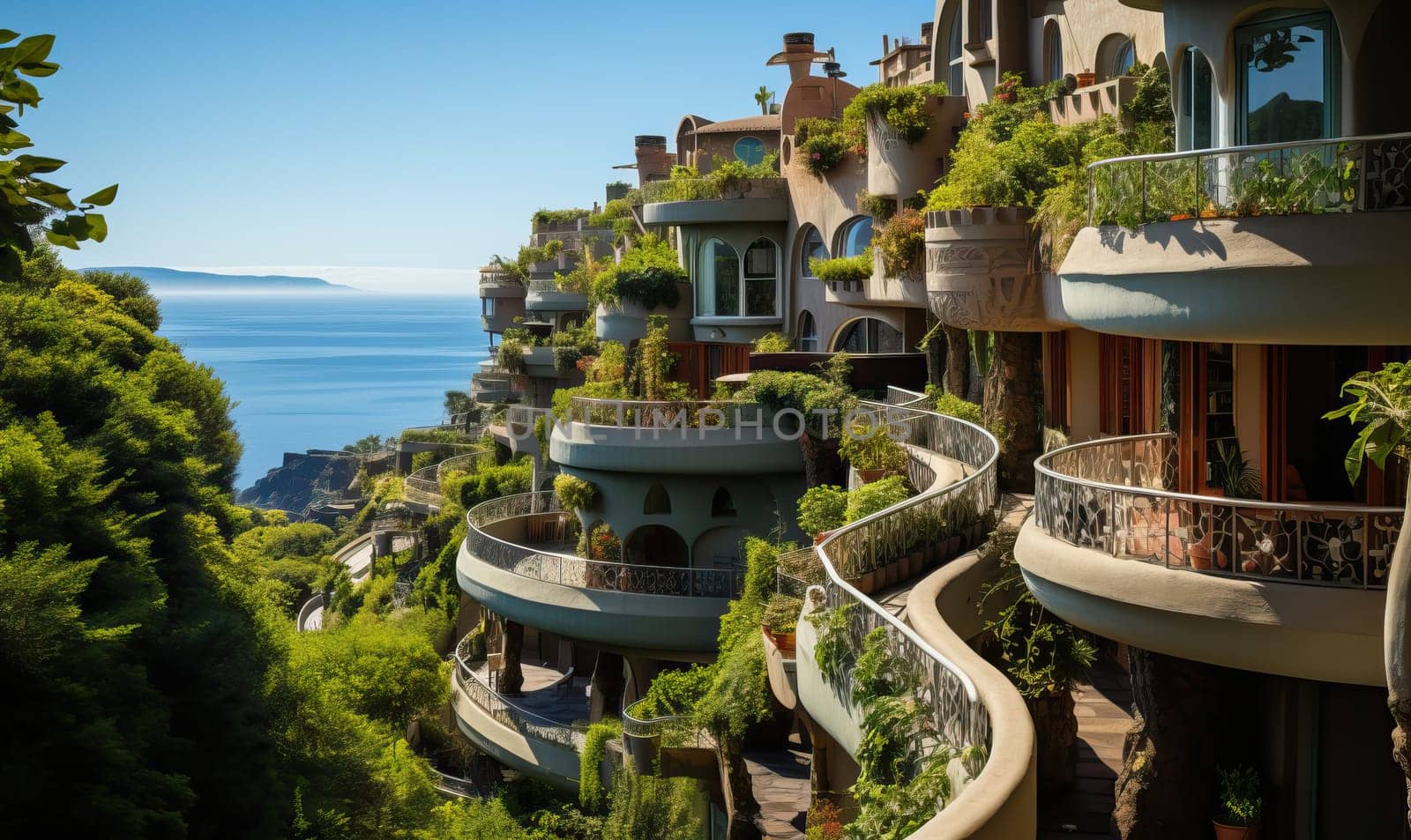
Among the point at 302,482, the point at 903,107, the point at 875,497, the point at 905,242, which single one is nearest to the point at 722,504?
the point at 905,242

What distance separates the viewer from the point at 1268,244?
1002 cm

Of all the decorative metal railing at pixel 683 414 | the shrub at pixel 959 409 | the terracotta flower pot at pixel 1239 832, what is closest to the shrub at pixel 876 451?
the shrub at pixel 959 409

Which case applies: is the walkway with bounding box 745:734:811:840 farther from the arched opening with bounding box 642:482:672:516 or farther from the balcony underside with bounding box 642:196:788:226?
the balcony underside with bounding box 642:196:788:226

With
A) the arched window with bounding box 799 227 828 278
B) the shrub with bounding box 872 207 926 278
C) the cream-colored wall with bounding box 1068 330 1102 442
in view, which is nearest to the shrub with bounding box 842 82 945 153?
the shrub with bounding box 872 207 926 278

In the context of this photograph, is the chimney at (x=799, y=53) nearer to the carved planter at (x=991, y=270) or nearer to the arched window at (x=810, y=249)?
the arched window at (x=810, y=249)

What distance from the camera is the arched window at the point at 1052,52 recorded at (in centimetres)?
2478

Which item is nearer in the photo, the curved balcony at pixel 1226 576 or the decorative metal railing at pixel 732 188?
the curved balcony at pixel 1226 576

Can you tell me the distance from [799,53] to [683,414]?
14962mm

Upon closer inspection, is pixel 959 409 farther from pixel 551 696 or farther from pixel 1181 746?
pixel 551 696

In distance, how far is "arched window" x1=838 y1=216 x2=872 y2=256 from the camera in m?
31.6

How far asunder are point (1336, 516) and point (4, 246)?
8745 millimetres

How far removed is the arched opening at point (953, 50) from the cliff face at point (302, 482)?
110084 millimetres

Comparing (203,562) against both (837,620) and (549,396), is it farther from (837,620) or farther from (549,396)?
(549,396)

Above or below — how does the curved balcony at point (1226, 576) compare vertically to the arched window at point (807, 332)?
below
